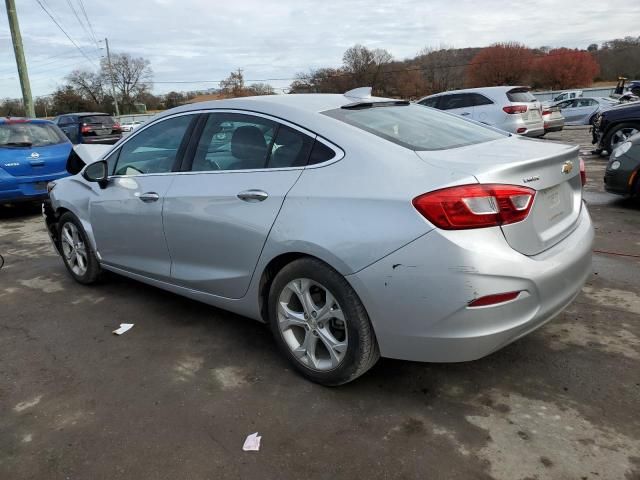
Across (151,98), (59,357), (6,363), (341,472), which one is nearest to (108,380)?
(59,357)

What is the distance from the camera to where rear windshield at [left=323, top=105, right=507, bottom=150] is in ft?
9.32

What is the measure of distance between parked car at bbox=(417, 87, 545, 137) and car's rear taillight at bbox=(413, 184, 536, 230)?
1043 cm

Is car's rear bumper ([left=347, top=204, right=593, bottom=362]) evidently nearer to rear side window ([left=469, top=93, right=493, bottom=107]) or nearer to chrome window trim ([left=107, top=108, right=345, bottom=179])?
chrome window trim ([left=107, top=108, right=345, bottom=179])

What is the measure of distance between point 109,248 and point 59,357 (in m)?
1.07

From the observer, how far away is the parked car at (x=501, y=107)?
40.8 ft

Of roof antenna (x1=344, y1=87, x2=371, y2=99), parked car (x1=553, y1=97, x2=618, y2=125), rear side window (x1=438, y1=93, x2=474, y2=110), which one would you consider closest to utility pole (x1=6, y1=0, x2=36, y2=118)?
rear side window (x1=438, y1=93, x2=474, y2=110)

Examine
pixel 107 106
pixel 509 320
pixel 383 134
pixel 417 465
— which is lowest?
pixel 417 465

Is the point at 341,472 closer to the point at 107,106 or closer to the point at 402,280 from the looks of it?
the point at 402,280

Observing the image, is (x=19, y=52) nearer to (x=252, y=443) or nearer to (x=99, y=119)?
(x=99, y=119)

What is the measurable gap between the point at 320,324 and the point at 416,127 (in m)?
1.30

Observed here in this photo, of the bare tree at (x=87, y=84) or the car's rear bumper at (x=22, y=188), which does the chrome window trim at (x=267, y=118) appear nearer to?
the car's rear bumper at (x=22, y=188)

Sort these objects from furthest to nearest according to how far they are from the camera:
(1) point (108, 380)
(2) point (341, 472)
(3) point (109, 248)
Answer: (3) point (109, 248) < (1) point (108, 380) < (2) point (341, 472)

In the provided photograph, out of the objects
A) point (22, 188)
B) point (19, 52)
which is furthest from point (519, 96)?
point (19, 52)

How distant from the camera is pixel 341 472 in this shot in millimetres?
2227
